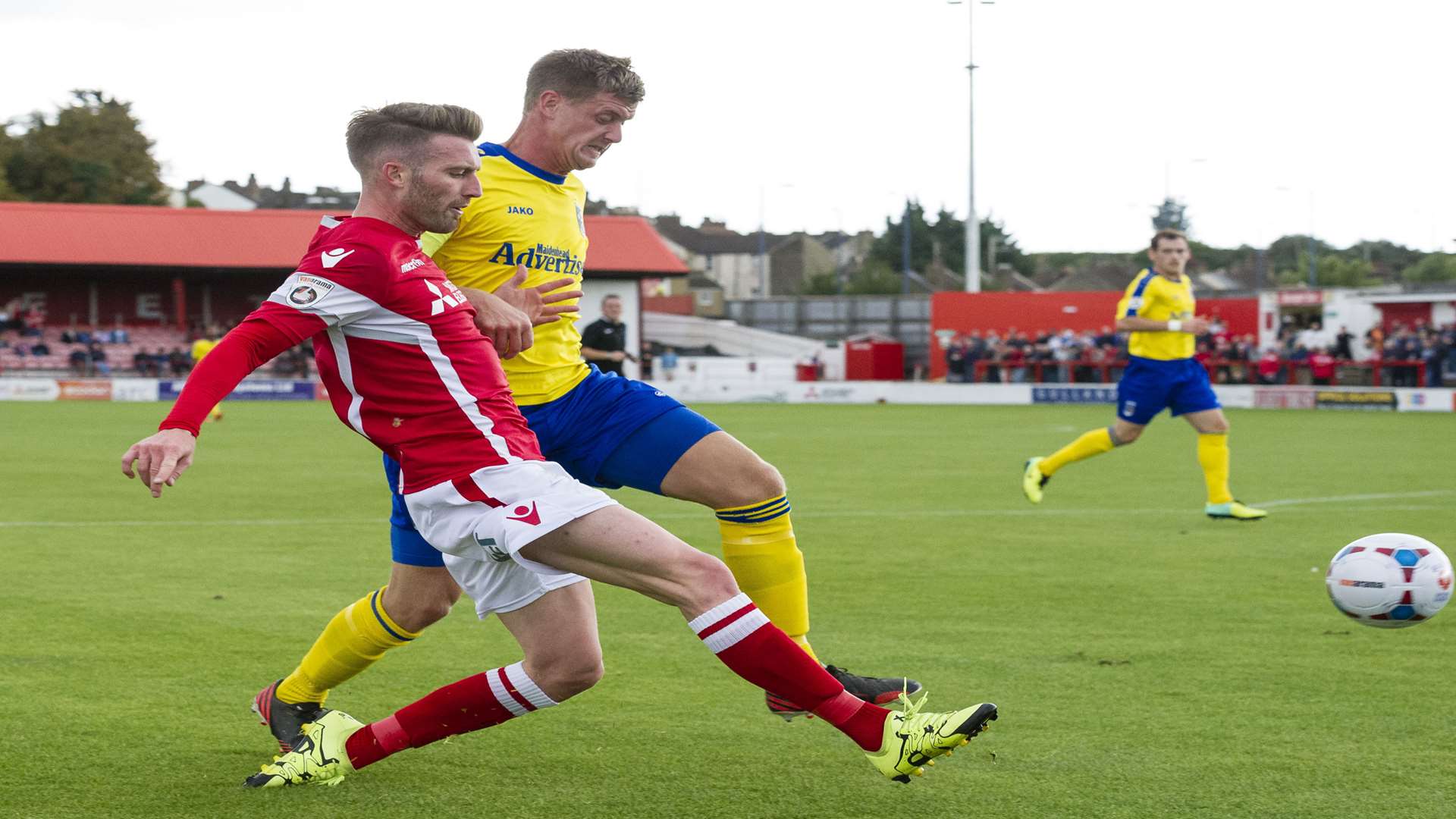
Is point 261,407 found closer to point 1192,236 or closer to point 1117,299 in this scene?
point 1117,299

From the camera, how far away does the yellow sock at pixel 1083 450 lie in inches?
474

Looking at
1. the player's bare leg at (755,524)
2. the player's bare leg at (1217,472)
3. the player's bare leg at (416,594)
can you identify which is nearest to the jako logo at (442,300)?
the player's bare leg at (416,594)

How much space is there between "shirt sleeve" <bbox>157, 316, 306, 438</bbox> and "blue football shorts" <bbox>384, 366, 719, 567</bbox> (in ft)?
3.48

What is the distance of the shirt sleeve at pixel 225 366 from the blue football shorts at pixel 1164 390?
8.66m

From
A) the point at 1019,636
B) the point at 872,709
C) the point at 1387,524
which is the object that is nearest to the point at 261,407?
the point at 1387,524

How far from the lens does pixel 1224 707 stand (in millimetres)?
5230

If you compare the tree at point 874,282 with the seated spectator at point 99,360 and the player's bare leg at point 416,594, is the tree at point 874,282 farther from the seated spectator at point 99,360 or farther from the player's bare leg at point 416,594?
the player's bare leg at point 416,594

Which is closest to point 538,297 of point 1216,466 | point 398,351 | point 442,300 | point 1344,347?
point 442,300

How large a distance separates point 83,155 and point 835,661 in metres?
65.9

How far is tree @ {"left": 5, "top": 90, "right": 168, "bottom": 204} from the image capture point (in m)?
64.5

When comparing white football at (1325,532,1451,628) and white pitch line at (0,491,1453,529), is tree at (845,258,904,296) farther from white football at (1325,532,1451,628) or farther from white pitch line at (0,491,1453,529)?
white football at (1325,532,1451,628)

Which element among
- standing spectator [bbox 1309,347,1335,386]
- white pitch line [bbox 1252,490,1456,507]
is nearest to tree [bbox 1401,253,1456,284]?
standing spectator [bbox 1309,347,1335,386]

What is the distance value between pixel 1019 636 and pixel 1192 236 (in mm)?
102238

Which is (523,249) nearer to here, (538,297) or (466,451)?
(538,297)
